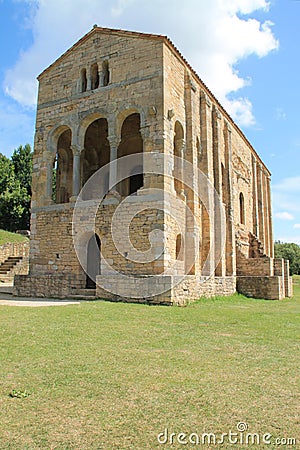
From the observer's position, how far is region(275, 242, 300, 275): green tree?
48.2 meters

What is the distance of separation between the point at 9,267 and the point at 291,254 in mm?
38347

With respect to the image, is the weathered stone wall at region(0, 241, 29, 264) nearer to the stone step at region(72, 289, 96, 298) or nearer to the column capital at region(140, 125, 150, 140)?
the stone step at region(72, 289, 96, 298)

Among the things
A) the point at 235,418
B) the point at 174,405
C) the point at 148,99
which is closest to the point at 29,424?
the point at 174,405

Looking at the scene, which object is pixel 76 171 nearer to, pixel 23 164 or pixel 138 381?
pixel 138 381

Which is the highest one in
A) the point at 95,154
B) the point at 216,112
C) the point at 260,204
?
the point at 216,112

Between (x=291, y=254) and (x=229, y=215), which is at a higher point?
(x=229, y=215)

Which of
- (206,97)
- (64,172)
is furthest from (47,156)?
(206,97)

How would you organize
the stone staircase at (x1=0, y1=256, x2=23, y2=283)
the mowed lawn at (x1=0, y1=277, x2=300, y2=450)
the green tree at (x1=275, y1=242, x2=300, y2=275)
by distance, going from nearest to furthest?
the mowed lawn at (x1=0, y1=277, x2=300, y2=450) < the stone staircase at (x1=0, y1=256, x2=23, y2=283) < the green tree at (x1=275, y1=242, x2=300, y2=275)

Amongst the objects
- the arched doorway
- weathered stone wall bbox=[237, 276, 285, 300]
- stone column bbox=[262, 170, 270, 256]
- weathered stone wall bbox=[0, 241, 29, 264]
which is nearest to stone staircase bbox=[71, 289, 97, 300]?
the arched doorway

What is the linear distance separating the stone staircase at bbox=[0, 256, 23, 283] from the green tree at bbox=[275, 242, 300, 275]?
1392 inches

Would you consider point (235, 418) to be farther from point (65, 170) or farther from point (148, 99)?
point (65, 170)

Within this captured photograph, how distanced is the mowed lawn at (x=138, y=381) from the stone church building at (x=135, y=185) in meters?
4.17

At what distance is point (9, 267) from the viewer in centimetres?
2158

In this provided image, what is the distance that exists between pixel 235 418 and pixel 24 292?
1159 centimetres
